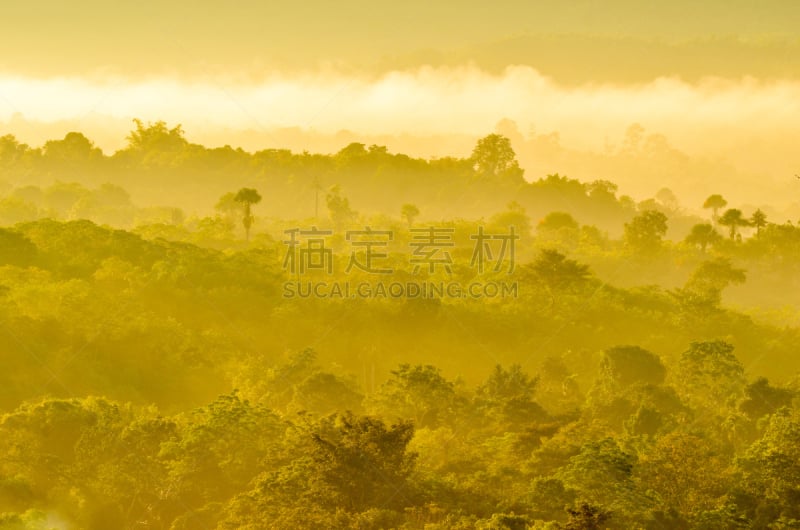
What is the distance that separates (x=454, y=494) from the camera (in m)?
43.8

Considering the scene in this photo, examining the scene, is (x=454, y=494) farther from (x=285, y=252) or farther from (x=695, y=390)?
(x=285, y=252)

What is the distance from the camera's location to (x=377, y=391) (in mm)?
60125

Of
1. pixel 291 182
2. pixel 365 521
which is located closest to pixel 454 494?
pixel 365 521

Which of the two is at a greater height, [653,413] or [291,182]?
[291,182]

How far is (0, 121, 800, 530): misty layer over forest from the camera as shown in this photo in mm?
41906

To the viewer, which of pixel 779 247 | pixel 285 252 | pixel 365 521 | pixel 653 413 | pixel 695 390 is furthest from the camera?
pixel 779 247

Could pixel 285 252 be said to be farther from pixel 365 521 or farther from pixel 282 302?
pixel 365 521

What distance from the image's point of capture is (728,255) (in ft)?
461

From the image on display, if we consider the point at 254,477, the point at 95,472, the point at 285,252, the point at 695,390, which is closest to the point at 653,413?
the point at 695,390

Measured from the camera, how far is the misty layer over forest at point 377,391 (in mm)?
41906

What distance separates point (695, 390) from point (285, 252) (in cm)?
5038

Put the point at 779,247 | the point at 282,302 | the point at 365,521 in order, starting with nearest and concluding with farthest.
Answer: the point at 365,521, the point at 282,302, the point at 779,247

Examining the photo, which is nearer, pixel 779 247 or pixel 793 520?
pixel 793 520

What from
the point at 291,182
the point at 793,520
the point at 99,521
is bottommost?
the point at 99,521
